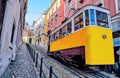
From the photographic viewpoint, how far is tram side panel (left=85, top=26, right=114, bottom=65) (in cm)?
695

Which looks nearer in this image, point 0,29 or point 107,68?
point 0,29

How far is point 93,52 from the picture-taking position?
700 centimetres

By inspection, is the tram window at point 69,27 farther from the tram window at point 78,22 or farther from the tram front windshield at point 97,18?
the tram front windshield at point 97,18

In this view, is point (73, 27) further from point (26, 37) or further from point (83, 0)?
point (26, 37)

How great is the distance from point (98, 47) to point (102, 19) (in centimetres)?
181

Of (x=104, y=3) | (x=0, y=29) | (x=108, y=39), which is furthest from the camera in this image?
(x=104, y=3)

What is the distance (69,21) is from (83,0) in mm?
6207

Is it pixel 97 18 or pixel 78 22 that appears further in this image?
pixel 78 22

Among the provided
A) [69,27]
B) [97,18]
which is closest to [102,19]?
[97,18]

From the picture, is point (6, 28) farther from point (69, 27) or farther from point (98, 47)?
point (69, 27)

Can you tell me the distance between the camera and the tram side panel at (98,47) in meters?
6.95

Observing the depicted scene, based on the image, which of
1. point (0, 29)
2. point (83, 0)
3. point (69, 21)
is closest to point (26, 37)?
Answer: point (83, 0)

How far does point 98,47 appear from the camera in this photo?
283 inches

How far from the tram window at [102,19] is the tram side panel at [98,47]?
37 centimetres
